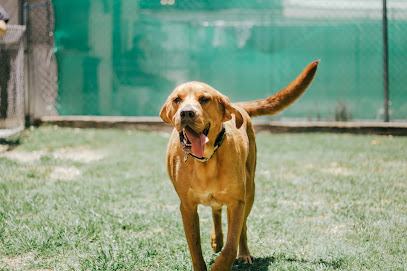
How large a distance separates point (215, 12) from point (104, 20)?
243cm

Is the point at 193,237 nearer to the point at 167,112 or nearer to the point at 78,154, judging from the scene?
the point at 167,112

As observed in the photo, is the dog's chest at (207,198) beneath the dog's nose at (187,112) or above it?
beneath

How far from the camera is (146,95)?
957 cm

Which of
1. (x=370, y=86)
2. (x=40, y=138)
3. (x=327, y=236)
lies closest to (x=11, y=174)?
(x=40, y=138)

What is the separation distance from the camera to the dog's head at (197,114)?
8.05ft

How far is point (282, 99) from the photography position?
3588 millimetres

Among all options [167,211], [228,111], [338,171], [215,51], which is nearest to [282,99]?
[228,111]

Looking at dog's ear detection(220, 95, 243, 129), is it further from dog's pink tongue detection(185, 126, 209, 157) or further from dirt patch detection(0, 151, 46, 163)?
dirt patch detection(0, 151, 46, 163)

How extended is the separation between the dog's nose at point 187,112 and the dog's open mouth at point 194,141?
147mm

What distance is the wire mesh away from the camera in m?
8.44

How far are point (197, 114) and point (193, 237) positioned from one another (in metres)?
0.83

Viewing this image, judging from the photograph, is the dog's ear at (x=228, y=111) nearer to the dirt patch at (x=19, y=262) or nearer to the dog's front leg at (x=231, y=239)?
the dog's front leg at (x=231, y=239)

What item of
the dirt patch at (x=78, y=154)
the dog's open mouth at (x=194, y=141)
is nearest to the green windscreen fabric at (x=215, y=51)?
the dirt patch at (x=78, y=154)

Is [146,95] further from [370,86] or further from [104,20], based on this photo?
[370,86]
